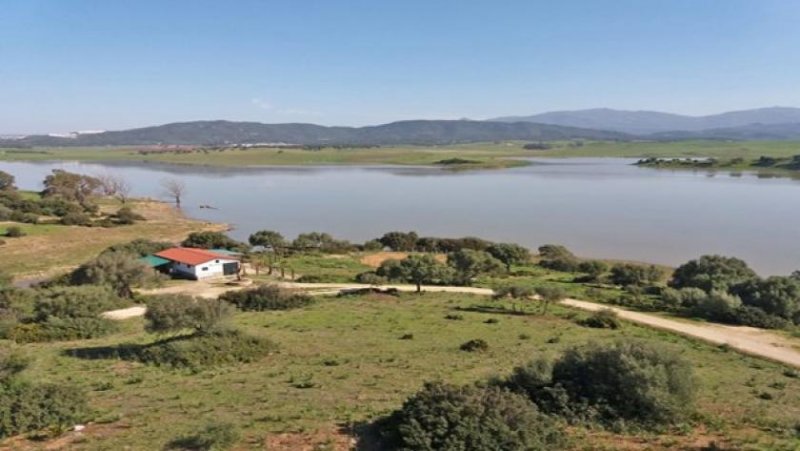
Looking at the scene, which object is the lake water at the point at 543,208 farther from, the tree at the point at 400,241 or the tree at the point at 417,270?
the tree at the point at 417,270

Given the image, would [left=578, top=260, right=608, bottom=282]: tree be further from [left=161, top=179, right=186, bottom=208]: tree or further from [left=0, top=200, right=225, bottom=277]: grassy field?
[left=161, top=179, right=186, bottom=208]: tree

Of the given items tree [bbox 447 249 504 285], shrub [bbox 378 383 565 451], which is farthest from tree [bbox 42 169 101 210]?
shrub [bbox 378 383 565 451]

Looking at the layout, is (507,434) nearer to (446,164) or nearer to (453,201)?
(453,201)

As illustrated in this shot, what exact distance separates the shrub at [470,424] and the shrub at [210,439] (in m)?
3.02

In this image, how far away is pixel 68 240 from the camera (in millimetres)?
56156

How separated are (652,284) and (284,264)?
26.6 metres

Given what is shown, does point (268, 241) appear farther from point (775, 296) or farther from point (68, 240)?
point (775, 296)

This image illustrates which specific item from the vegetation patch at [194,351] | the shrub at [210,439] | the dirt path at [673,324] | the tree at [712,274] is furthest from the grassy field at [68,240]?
the tree at [712,274]

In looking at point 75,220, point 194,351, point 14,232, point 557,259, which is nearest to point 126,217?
point 75,220

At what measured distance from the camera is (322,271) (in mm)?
44969

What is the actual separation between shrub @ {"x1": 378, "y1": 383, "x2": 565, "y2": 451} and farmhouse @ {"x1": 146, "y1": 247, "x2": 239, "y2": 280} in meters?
30.9

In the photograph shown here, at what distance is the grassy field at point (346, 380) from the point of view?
12.9 metres

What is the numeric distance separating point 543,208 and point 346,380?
2623 inches

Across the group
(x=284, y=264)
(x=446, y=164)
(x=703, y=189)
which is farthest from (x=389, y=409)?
(x=446, y=164)
